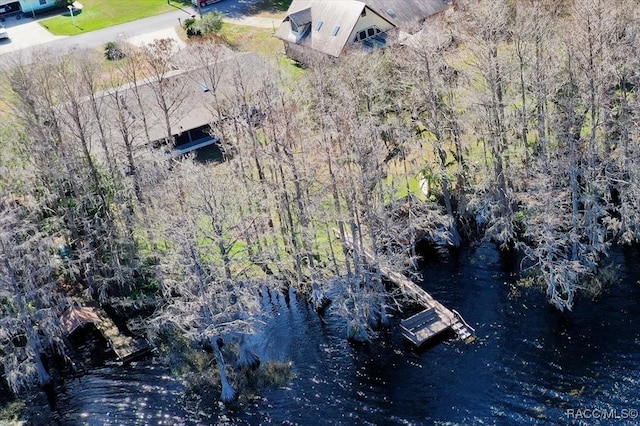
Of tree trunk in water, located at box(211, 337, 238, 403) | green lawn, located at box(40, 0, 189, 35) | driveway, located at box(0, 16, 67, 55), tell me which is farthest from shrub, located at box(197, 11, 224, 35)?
tree trunk in water, located at box(211, 337, 238, 403)

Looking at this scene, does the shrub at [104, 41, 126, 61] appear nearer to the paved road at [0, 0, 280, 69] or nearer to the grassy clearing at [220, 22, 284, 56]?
the paved road at [0, 0, 280, 69]

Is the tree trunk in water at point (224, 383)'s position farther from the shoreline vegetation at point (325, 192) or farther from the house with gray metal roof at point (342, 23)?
the house with gray metal roof at point (342, 23)

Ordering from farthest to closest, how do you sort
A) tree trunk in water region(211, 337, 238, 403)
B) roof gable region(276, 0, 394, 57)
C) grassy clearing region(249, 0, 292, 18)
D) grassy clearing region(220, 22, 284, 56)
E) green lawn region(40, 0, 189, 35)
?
grassy clearing region(249, 0, 292, 18) < green lawn region(40, 0, 189, 35) < grassy clearing region(220, 22, 284, 56) < roof gable region(276, 0, 394, 57) < tree trunk in water region(211, 337, 238, 403)

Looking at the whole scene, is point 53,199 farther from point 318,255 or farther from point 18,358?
point 318,255

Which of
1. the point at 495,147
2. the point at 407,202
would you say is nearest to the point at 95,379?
the point at 407,202

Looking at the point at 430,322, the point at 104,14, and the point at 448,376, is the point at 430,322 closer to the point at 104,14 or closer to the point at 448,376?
the point at 448,376

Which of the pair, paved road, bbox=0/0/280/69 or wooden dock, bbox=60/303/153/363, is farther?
paved road, bbox=0/0/280/69
